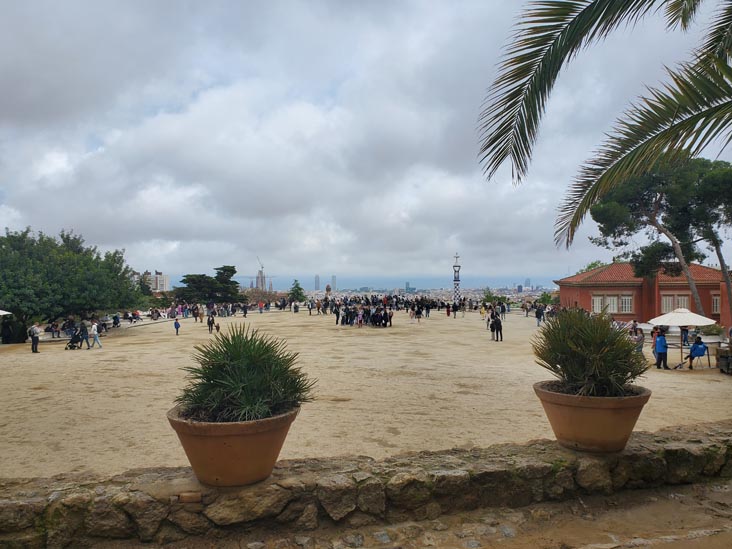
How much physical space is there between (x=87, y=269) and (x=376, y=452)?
2669cm

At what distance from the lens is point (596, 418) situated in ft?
11.6

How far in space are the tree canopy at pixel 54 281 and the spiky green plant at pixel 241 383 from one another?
2508 centimetres

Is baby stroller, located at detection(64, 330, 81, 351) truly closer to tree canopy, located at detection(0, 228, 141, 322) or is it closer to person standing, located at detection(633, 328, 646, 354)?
tree canopy, located at detection(0, 228, 141, 322)

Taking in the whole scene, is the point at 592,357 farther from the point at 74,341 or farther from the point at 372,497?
the point at 74,341

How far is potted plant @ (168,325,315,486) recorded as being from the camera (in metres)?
2.88

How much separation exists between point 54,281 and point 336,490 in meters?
28.1

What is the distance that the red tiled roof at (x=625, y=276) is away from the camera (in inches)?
Answer: 1259

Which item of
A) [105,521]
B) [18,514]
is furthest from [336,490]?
[18,514]

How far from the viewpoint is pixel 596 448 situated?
11.8 ft

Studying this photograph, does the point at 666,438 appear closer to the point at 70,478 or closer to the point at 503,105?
the point at 503,105

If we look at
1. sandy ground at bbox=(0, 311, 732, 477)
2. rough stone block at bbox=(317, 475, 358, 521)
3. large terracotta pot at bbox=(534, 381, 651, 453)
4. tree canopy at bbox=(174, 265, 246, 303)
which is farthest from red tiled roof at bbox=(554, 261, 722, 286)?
tree canopy at bbox=(174, 265, 246, 303)

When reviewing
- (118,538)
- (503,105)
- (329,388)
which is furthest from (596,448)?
(329,388)

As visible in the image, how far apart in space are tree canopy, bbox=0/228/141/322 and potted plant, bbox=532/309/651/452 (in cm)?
2647

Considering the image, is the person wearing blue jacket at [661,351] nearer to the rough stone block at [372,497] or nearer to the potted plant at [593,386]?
the potted plant at [593,386]
